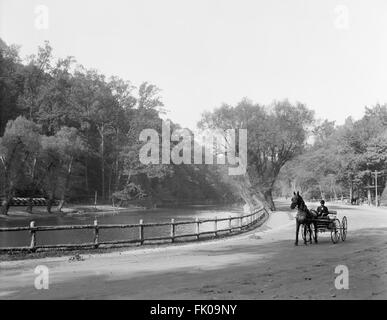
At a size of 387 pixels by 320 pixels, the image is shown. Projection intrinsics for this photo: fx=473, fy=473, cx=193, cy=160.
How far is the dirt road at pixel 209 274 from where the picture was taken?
864 cm

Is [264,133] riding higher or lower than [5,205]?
higher

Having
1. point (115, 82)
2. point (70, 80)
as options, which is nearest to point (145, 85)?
point (115, 82)

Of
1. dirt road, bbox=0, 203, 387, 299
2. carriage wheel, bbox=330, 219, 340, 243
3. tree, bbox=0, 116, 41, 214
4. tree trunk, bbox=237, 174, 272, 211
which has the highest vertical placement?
tree, bbox=0, 116, 41, 214

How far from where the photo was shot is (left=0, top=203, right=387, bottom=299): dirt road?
8641 millimetres

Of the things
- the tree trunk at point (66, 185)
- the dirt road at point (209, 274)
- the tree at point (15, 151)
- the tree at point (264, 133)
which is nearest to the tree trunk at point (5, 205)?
the tree at point (15, 151)

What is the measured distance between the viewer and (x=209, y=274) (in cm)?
1086

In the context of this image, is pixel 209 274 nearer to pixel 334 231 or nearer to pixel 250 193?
pixel 334 231

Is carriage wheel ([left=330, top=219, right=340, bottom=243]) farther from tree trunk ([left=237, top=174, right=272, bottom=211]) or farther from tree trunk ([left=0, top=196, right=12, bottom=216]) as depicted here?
tree trunk ([left=0, top=196, right=12, bottom=216])

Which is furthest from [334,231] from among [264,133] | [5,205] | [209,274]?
[5,205]

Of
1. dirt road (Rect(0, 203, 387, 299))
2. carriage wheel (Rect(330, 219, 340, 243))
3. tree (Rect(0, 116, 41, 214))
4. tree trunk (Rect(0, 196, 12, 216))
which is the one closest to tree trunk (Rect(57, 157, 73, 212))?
tree (Rect(0, 116, 41, 214))

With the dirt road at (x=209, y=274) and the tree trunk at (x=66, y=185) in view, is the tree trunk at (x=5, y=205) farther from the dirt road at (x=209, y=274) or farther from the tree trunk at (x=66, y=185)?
the dirt road at (x=209, y=274)
